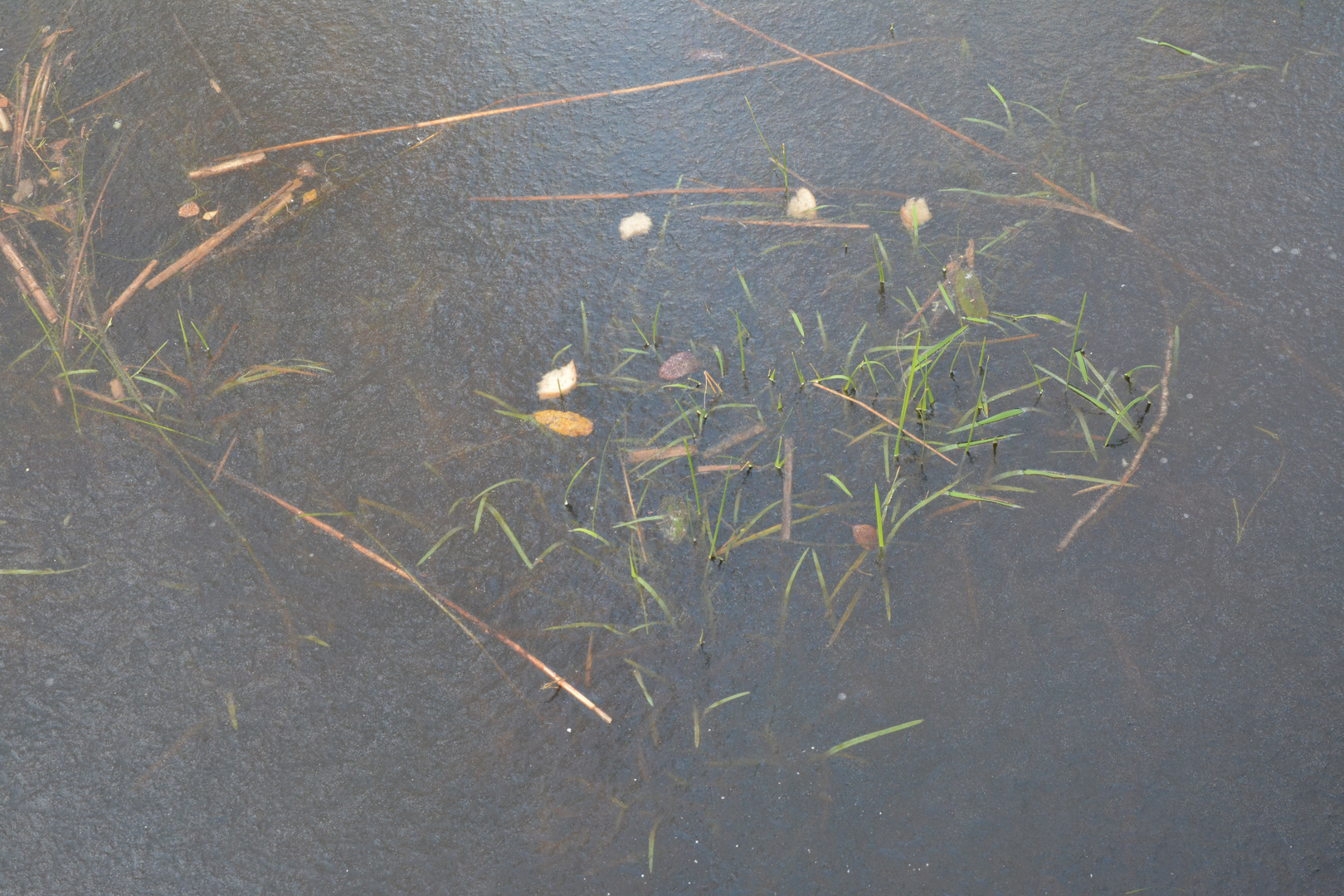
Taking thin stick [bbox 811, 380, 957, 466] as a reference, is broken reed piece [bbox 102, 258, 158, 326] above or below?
above

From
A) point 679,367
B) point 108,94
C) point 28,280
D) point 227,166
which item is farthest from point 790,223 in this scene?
point 108,94

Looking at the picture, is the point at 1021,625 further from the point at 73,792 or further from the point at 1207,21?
the point at 1207,21

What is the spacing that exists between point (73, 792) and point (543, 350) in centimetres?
105

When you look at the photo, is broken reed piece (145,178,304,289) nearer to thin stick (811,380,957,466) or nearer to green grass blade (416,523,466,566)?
green grass blade (416,523,466,566)

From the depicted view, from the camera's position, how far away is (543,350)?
1.79m

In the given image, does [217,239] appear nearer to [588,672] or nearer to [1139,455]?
[588,672]

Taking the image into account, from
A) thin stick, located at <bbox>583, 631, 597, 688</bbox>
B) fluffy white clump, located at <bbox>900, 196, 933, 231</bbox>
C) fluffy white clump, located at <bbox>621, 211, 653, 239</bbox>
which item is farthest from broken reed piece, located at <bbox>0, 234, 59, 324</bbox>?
fluffy white clump, located at <bbox>900, 196, 933, 231</bbox>

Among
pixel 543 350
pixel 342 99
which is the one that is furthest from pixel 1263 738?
pixel 342 99

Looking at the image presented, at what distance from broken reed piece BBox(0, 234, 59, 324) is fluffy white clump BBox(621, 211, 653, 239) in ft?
4.04

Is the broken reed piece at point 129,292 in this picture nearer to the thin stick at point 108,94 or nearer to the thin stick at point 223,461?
the thin stick at point 223,461

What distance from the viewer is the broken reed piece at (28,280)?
6.45 ft

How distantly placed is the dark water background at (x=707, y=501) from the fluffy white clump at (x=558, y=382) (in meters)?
0.03

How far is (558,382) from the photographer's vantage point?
1739 millimetres

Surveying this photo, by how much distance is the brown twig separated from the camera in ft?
4.64
